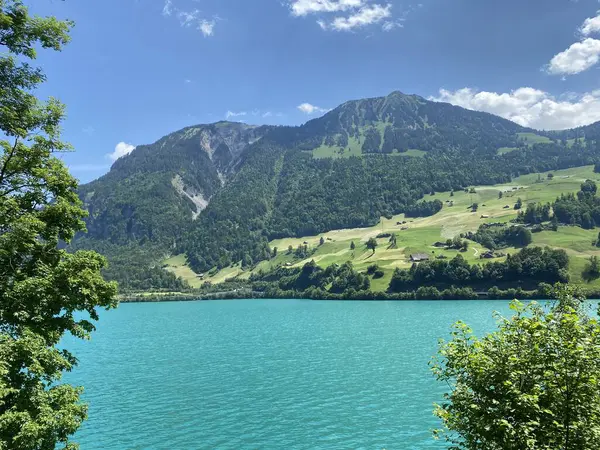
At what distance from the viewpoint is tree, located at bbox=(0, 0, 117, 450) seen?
19.2 meters

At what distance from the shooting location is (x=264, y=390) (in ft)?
191

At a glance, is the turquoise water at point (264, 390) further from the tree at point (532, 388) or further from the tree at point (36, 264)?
the tree at point (532, 388)

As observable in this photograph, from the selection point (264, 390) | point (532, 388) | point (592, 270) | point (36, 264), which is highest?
point (36, 264)

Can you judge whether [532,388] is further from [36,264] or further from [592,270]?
[592,270]

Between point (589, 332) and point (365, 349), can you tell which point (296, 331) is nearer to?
point (365, 349)

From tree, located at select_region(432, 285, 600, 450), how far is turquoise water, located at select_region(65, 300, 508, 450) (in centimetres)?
2808

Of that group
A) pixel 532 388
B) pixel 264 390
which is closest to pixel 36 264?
pixel 532 388

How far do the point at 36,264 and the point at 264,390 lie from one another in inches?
1676

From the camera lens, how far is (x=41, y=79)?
2370 cm

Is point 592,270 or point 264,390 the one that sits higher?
point 264,390

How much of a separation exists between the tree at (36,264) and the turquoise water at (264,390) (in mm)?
23696

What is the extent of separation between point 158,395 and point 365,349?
44.9 m

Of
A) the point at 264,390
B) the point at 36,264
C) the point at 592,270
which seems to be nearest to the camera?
the point at 36,264

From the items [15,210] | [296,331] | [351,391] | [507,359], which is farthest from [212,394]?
[296,331]
